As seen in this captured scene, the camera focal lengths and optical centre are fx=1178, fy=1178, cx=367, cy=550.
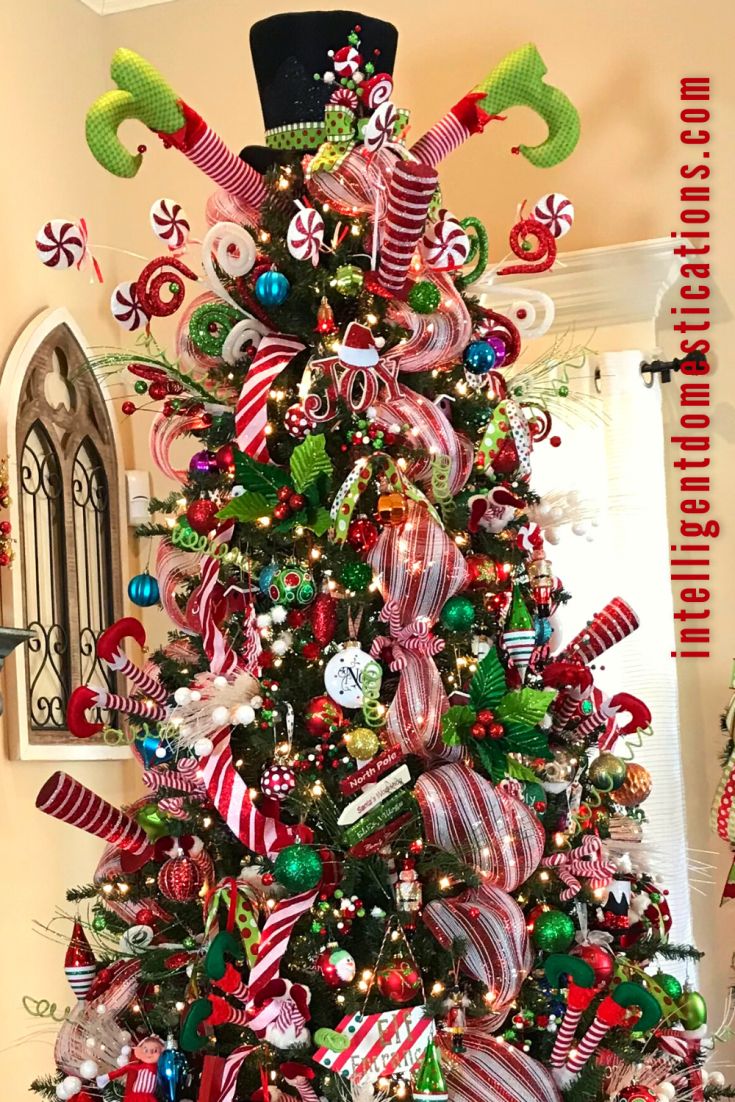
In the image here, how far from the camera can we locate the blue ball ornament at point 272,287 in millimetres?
1770

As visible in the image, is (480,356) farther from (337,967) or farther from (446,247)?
(337,967)

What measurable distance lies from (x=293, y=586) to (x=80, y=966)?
687mm

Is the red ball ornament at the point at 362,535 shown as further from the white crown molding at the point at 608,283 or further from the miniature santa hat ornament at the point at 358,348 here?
the white crown molding at the point at 608,283

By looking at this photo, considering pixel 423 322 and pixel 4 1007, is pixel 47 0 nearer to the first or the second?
pixel 423 322

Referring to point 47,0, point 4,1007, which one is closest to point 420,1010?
point 4,1007

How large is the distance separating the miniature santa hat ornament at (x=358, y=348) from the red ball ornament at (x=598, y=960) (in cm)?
88

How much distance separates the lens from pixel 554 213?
2.04 m

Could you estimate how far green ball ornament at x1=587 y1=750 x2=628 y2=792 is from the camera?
184 cm

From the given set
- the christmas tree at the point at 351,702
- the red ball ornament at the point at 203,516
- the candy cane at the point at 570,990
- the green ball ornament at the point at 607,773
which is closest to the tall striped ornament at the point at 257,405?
the christmas tree at the point at 351,702

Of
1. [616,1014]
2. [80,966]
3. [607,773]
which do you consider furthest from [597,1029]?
[80,966]

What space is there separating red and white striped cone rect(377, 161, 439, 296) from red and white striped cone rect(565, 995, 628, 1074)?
3.50 feet

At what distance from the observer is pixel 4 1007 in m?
2.55

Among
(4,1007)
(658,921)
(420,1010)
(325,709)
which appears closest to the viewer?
(420,1010)

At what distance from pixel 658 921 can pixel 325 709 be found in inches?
28.5
